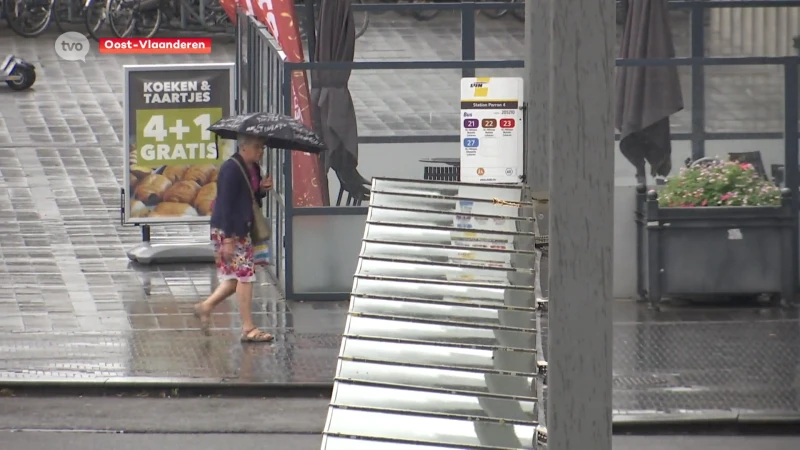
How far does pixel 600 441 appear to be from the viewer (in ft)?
10.3

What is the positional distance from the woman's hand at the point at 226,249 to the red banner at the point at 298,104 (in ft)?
6.23

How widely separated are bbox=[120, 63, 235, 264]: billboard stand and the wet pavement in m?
0.63

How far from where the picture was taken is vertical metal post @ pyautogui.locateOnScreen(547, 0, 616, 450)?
3.04 m

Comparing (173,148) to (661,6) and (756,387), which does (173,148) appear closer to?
(661,6)

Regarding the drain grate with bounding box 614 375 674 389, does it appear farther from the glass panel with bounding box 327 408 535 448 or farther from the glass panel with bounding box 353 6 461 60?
the glass panel with bounding box 353 6 461 60

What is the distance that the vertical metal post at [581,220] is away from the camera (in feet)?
9.99

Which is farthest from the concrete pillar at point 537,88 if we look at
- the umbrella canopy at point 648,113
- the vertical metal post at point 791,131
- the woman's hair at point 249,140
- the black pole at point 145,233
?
the black pole at point 145,233

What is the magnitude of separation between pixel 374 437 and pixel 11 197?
12.4 metres

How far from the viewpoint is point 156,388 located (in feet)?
30.6

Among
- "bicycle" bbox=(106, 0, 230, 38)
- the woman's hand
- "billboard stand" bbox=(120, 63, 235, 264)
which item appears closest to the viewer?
the woman's hand

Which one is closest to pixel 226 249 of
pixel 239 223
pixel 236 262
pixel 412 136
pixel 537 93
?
pixel 236 262

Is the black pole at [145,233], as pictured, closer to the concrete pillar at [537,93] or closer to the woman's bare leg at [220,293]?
the woman's bare leg at [220,293]

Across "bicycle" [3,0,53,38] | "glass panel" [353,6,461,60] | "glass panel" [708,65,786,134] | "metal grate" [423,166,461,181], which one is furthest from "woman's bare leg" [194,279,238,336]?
"bicycle" [3,0,53,38]

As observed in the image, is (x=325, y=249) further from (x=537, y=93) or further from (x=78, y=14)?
(x=78, y=14)
